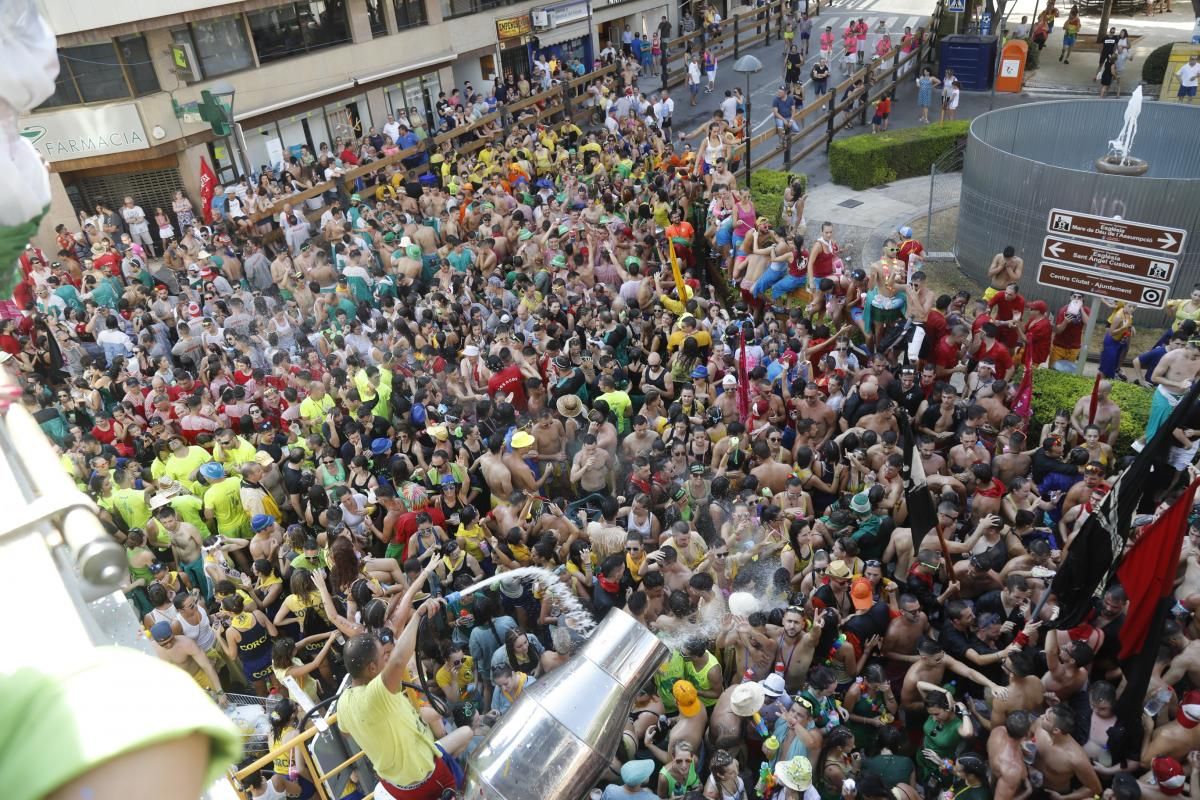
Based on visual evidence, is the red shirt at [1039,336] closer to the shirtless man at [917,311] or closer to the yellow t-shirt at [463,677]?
the shirtless man at [917,311]

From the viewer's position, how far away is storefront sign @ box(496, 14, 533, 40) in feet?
85.7

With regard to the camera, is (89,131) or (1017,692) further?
(89,131)

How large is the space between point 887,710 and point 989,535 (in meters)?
1.77

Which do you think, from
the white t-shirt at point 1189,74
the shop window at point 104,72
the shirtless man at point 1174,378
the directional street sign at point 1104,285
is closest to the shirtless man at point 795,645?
the shirtless man at point 1174,378

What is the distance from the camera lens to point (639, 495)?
24.3 ft

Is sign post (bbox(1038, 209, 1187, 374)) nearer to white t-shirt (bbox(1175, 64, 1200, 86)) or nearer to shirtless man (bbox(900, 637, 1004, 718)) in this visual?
shirtless man (bbox(900, 637, 1004, 718))

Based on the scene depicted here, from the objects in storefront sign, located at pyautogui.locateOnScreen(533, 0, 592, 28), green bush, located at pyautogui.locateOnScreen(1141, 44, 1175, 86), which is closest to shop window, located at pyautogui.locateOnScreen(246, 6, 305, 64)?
storefront sign, located at pyautogui.locateOnScreen(533, 0, 592, 28)

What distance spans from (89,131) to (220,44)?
347 cm

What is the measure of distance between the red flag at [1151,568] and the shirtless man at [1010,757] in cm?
98

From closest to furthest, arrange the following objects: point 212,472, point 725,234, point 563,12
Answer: point 212,472 → point 725,234 → point 563,12

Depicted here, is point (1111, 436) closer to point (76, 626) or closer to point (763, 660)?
point (763, 660)

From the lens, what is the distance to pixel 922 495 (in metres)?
6.44

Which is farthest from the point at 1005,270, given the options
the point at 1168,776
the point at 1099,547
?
the point at 1168,776

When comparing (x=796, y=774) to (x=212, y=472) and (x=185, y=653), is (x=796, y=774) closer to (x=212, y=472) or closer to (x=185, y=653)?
(x=185, y=653)
